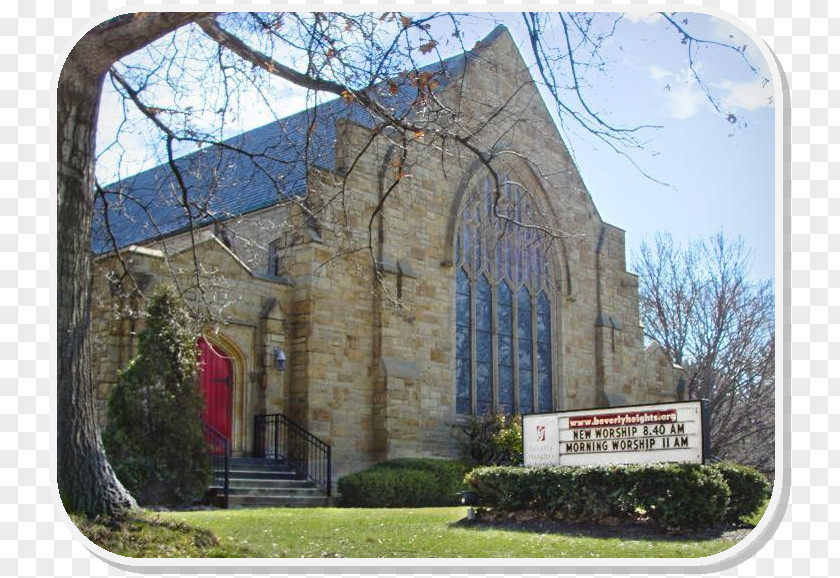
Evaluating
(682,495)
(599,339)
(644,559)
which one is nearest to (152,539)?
(644,559)

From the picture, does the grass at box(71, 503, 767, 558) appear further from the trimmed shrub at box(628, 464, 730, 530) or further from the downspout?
the downspout

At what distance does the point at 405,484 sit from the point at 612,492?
5755mm

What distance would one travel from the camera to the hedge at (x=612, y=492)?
10961 millimetres

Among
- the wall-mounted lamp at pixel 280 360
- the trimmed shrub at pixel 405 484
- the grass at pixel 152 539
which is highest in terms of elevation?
the wall-mounted lamp at pixel 280 360

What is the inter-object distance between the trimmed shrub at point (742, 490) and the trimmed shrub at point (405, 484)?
585 centimetres

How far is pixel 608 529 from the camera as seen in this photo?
441 inches

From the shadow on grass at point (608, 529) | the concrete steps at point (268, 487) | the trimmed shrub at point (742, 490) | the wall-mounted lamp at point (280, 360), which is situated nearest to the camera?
the shadow on grass at point (608, 529)

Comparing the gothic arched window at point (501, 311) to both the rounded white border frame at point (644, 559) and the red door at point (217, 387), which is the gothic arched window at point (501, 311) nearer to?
the red door at point (217, 387)

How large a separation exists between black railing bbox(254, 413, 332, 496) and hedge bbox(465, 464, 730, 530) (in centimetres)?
469

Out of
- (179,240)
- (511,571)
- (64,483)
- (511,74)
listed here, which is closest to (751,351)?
(511,74)

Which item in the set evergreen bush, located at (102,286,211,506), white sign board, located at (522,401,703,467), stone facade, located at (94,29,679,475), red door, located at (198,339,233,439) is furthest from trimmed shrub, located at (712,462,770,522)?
red door, located at (198,339,233,439)

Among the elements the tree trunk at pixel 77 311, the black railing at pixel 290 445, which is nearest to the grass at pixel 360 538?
the tree trunk at pixel 77 311

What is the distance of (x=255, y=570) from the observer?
8.05 metres

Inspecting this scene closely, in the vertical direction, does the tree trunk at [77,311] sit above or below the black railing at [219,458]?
above
